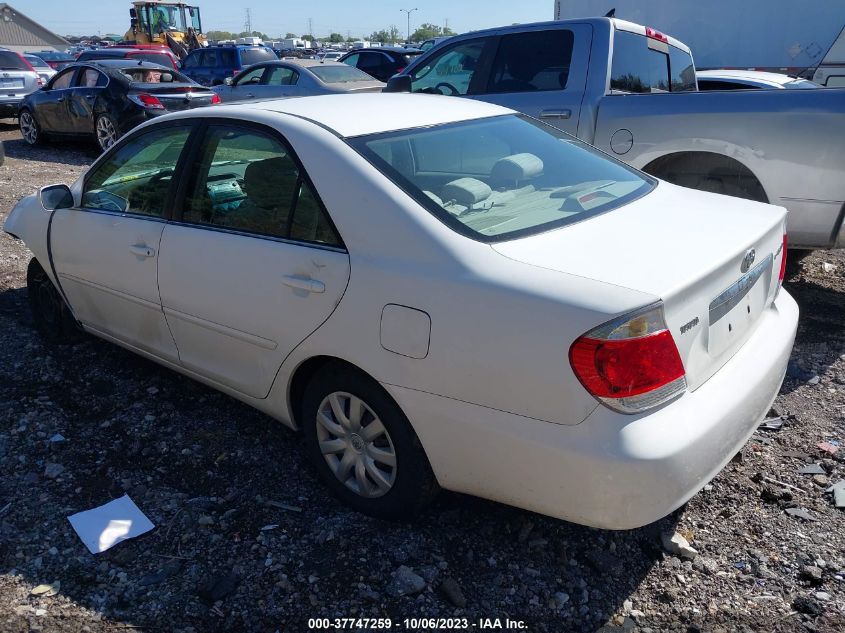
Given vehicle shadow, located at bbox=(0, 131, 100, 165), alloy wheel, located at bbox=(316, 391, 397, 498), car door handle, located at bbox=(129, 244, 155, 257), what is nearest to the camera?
alloy wheel, located at bbox=(316, 391, 397, 498)

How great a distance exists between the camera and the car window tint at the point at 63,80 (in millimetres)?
12530

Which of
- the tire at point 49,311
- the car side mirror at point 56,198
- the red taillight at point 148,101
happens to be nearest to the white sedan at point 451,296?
the car side mirror at point 56,198

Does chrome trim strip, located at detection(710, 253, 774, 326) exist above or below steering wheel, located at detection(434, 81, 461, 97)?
below

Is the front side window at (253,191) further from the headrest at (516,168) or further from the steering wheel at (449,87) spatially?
the steering wheel at (449,87)

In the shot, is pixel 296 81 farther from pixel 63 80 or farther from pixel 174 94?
pixel 63 80

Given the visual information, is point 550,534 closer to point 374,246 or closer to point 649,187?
point 374,246

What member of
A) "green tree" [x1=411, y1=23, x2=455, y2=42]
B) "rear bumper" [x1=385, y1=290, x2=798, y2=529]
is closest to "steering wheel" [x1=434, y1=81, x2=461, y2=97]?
"rear bumper" [x1=385, y1=290, x2=798, y2=529]

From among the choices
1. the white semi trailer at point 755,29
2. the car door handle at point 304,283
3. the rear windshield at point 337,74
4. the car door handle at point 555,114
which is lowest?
the car door handle at point 304,283

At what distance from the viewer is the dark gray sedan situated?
39.8 feet

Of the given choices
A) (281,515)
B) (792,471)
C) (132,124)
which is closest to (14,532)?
(281,515)

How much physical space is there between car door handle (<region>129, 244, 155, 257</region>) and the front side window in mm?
260

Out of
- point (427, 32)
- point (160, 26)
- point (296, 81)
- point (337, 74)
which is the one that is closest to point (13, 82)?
point (296, 81)

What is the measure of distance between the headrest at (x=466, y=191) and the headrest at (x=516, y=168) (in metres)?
0.16

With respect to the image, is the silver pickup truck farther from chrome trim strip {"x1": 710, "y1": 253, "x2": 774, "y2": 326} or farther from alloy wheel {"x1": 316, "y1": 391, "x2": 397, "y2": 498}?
alloy wheel {"x1": 316, "y1": 391, "x2": 397, "y2": 498}
